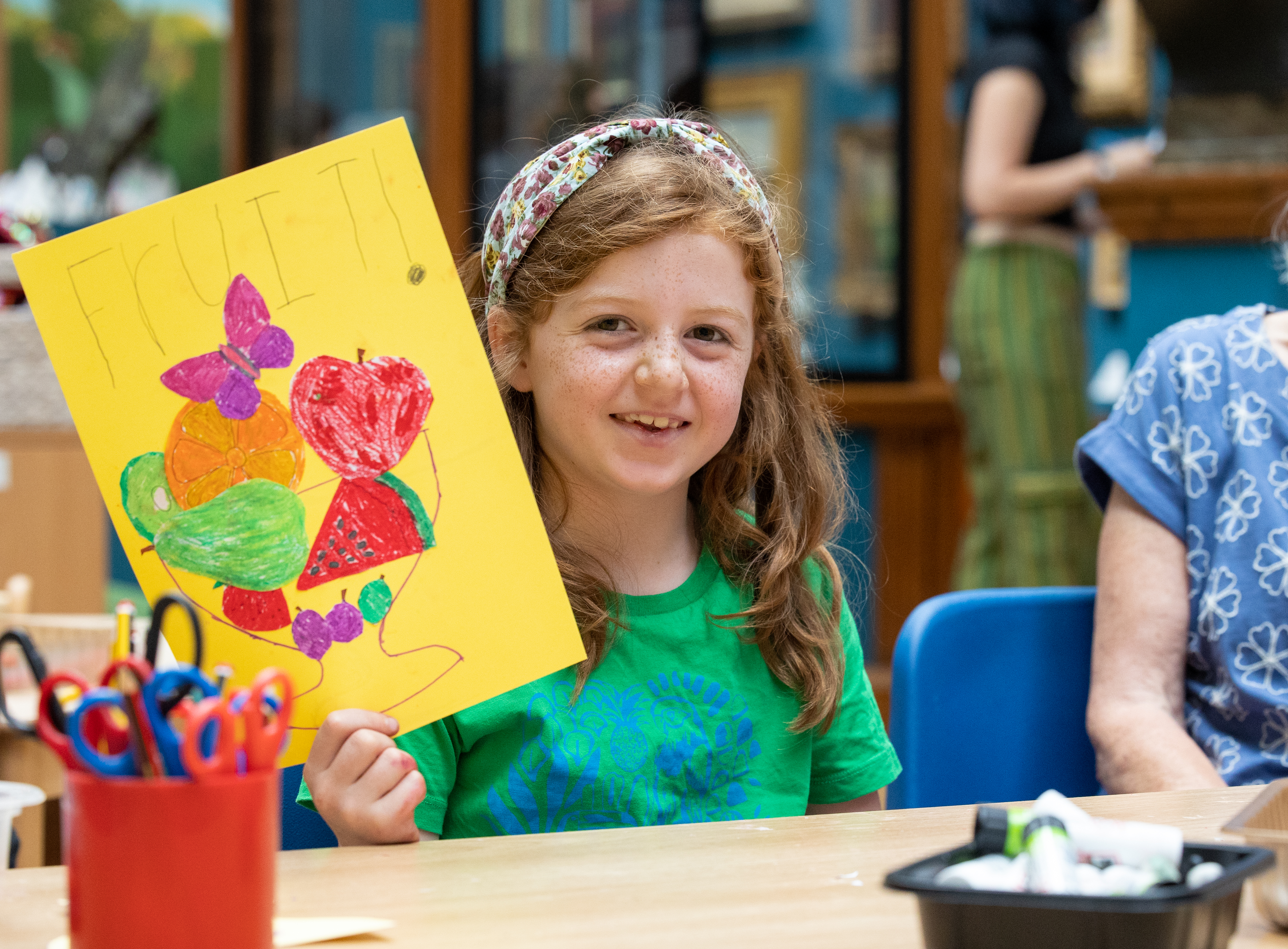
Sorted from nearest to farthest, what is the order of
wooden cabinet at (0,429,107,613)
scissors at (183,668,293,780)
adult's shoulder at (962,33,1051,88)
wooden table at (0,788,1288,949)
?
1. scissors at (183,668,293,780)
2. wooden table at (0,788,1288,949)
3. wooden cabinet at (0,429,107,613)
4. adult's shoulder at (962,33,1051,88)

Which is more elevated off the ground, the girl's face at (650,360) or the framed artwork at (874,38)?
the framed artwork at (874,38)

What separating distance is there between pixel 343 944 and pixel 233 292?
1.13ft

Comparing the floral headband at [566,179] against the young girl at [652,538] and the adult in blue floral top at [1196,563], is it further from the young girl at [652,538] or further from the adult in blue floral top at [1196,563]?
the adult in blue floral top at [1196,563]

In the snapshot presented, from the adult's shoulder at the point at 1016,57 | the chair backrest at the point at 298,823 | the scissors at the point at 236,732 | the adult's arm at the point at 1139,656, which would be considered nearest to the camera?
the scissors at the point at 236,732

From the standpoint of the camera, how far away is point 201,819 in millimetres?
489

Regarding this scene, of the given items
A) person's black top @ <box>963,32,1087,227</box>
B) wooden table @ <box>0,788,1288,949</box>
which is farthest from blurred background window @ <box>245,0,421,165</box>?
wooden table @ <box>0,788,1288,949</box>

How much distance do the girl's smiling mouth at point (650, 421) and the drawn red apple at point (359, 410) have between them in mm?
266

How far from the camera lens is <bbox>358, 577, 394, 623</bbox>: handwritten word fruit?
0.73 metres

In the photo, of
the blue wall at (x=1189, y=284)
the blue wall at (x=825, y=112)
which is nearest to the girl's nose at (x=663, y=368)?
the blue wall at (x=1189, y=284)

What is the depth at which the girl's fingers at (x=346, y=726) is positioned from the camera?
2.45 ft

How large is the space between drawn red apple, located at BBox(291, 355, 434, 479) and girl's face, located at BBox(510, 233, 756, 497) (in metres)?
0.25

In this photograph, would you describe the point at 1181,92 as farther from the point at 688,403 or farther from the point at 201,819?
the point at 201,819

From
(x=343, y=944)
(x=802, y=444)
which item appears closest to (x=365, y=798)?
(x=343, y=944)

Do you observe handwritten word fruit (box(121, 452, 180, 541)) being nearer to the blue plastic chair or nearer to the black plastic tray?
the black plastic tray
